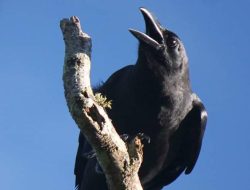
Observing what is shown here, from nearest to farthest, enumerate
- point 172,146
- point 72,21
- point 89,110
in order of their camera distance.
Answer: point 89,110 → point 72,21 → point 172,146

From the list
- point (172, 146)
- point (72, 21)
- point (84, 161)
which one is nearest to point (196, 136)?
point (172, 146)

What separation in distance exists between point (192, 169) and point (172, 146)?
0.59 metres

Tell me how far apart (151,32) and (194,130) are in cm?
154

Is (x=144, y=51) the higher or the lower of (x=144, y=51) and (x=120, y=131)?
the higher

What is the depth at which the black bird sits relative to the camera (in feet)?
27.9

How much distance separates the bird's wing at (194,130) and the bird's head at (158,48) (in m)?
0.64

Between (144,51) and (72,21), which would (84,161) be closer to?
(144,51)

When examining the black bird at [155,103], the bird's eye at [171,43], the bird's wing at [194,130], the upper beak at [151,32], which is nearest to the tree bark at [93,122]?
the upper beak at [151,32]

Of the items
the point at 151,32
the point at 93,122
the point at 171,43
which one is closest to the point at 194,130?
the point at 171,43

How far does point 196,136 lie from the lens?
9.34m

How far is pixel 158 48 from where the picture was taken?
8492 mm

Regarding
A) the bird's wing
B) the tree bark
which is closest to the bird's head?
the bird's wing

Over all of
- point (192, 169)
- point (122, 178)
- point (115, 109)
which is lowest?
point (122, 178)

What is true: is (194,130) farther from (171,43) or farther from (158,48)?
(158,48)
